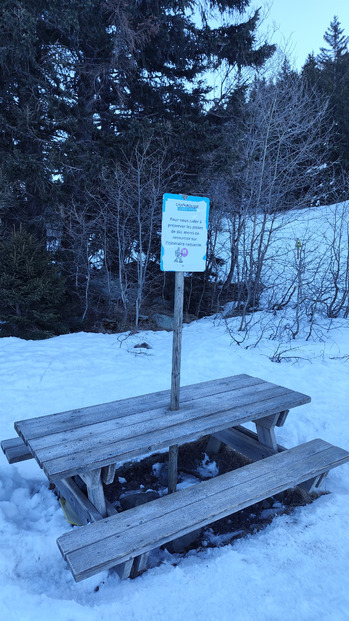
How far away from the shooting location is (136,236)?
34.6 feet

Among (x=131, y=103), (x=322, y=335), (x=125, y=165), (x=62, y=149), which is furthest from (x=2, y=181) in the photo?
(x=322, y=335)

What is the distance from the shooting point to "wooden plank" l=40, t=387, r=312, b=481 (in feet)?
6.93

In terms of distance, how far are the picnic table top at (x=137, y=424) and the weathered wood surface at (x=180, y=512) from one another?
0.31 m

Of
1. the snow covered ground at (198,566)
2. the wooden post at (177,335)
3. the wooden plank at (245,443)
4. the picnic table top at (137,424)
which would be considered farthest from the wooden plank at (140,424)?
the snow covered ground at (198,566)

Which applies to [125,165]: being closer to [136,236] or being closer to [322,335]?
[136,236]

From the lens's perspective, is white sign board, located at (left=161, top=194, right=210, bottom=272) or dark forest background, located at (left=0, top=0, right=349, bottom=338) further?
dark forest background, located at (left=0, top=0, right=349, bottom=338)

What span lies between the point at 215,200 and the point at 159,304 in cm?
367

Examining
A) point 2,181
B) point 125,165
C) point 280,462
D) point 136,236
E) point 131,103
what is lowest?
point 280,462

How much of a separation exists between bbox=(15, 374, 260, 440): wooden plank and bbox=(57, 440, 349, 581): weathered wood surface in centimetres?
69

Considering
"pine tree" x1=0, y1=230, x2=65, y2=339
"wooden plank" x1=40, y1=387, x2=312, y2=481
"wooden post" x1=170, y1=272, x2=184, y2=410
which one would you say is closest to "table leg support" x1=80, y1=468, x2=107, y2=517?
"wooden plank" x1=40, y1=387, x2=312, y2=481

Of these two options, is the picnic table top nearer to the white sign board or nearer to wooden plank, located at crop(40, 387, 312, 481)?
wooden plank, located at crop(40, 387, 312, 481)

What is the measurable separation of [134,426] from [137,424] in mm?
38

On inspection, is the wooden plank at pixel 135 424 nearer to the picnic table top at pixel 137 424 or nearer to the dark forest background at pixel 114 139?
the picnic table top at pixel 137 424

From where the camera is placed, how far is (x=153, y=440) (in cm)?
239
